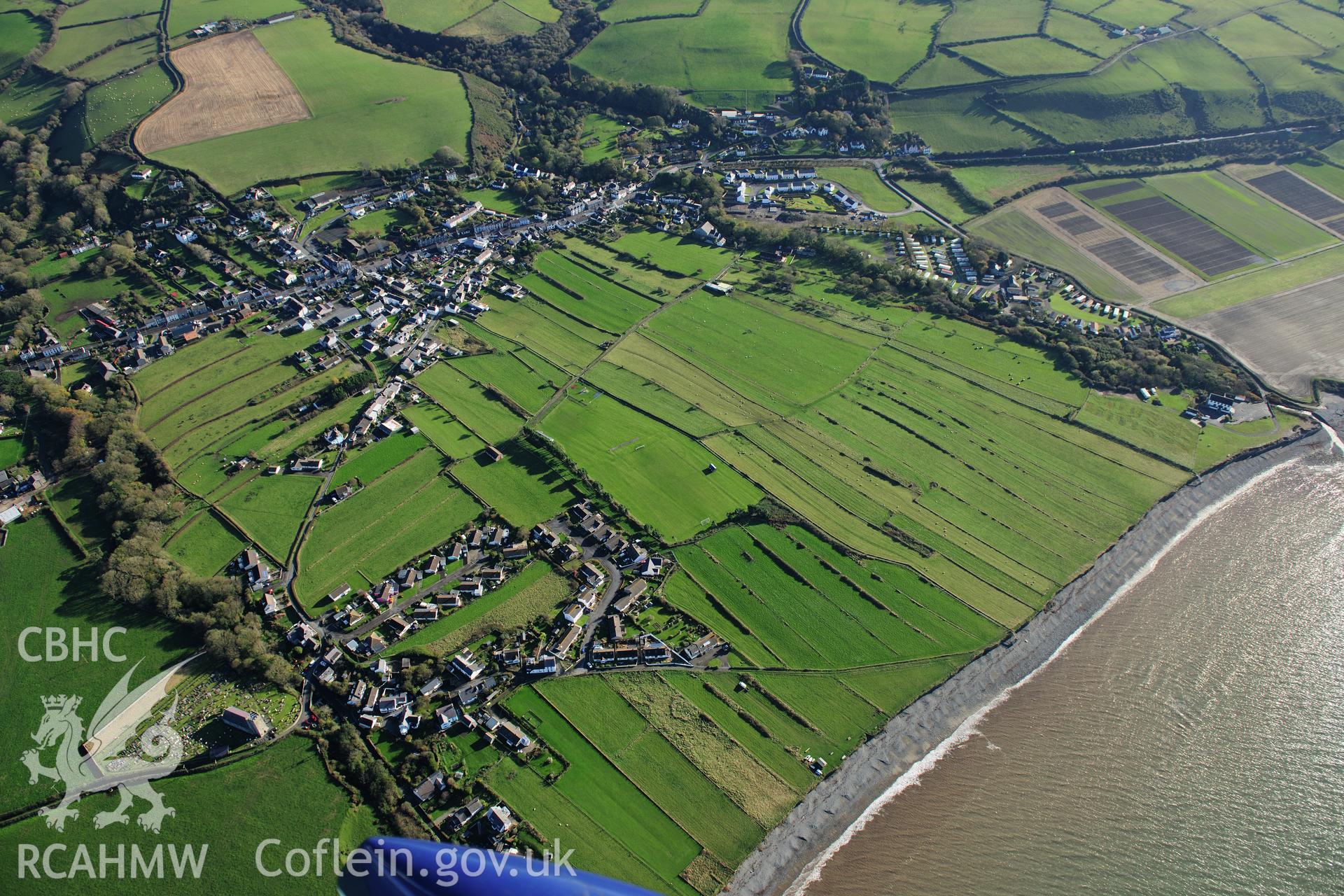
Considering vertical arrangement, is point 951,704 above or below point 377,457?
below

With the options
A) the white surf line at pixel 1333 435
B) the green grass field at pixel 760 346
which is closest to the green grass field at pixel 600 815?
the green grass field at pixel 760 346

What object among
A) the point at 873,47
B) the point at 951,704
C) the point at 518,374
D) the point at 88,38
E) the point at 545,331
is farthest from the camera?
the point at 873,47

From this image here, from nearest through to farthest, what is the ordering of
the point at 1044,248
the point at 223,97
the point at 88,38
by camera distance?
the point at 1044,248 < the point at 223,97 < the point at 88,38

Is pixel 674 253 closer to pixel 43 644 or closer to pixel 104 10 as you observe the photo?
pixel 43 644

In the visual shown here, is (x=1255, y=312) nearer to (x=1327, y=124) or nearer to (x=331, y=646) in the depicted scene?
(x=1327, y=124)

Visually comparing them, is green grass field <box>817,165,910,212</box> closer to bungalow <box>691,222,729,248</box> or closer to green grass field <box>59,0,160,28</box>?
bungalow <box>691,222,729,248</box>

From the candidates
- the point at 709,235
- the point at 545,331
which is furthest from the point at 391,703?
the point at 709,235
